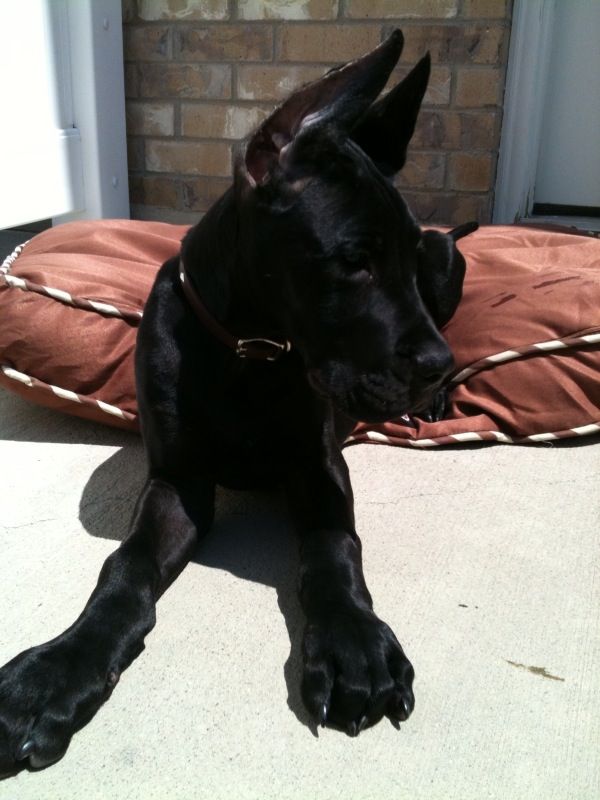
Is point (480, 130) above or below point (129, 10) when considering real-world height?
below

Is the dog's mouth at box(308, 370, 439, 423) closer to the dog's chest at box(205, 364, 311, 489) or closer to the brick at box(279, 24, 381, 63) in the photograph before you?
the dog's chest at box(205, 364, 311, 489)

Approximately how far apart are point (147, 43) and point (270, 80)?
78 cm

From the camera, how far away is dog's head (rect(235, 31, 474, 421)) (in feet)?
5.70

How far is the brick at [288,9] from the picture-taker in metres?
4.39

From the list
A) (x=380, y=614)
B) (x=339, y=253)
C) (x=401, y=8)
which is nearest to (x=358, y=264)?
(x=339, y=253)

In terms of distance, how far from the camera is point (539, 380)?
2.76 meters

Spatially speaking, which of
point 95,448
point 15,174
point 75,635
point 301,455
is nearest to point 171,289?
point 301,455

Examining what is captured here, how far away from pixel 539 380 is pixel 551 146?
2712 mm

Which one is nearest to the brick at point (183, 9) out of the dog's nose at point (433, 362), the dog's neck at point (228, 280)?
the dog's neck at point (228, 280)

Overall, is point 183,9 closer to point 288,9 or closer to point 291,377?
point 288,9

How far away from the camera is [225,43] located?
4.63 metres

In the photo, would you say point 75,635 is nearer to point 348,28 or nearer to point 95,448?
point 95,448

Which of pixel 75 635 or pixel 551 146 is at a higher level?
pixel 551 146

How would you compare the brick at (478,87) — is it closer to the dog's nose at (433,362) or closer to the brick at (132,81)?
the brick at (132,81)
